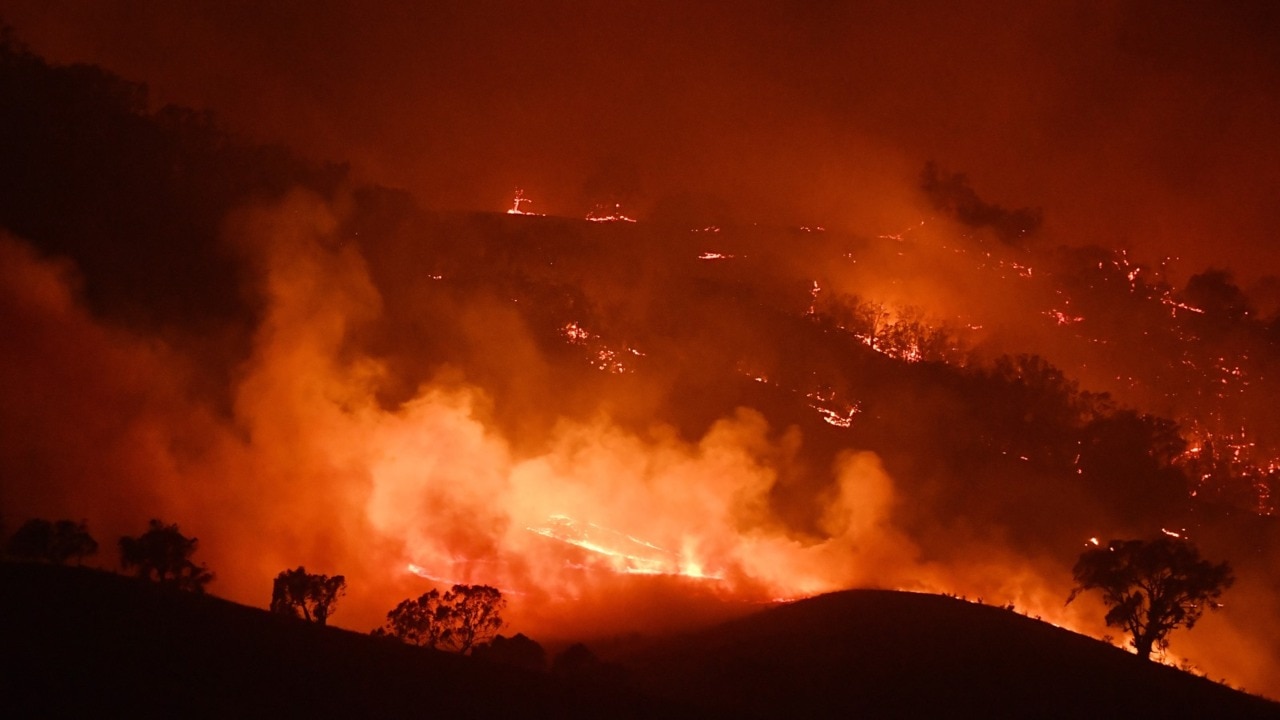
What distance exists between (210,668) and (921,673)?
878 inches

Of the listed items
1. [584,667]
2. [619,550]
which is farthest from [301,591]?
[619,550]

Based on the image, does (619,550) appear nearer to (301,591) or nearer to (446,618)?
(446,618)

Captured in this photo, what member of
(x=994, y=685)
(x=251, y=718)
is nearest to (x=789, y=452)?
(x=994, y=685)

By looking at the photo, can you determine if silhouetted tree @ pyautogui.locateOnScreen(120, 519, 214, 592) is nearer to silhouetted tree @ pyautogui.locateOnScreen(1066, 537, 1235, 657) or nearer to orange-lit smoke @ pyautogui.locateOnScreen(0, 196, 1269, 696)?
orange-lit smoke @ pyautogui.locateOnScreen(0, 196, 1269, 696)

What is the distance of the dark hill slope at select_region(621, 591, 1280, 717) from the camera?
100 feet

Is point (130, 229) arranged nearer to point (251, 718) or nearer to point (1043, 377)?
point (251, 718)

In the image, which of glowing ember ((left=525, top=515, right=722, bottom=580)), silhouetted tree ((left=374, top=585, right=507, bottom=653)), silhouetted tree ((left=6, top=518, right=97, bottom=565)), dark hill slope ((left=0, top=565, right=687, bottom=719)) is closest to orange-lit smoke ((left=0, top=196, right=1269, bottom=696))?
glowing ember ((left=525, top=515, right=722, bottom=580))

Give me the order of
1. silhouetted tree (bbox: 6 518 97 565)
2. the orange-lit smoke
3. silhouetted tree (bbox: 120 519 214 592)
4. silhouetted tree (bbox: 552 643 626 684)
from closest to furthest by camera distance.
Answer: silhouetted tree (bbox: 552 643 626 684), silhouetted tree (bbox: 6 518 97 565), silhouetted tree (bbox: 120 519 214 592), the orange-lit smoke

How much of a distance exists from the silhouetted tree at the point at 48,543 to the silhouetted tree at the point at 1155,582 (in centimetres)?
3855

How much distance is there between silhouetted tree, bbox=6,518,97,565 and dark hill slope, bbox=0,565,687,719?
10.1 m

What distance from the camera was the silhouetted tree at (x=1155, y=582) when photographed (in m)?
40.5

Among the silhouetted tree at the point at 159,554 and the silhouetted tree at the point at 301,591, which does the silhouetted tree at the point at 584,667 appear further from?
the silhouetted tree at the point at 159,554

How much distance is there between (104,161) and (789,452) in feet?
191

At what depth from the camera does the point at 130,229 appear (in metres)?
71.3
